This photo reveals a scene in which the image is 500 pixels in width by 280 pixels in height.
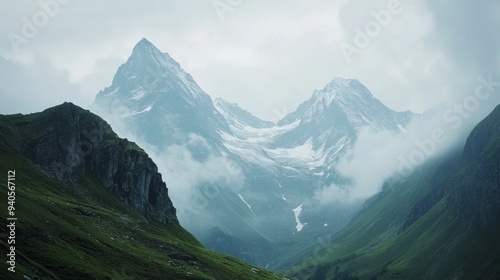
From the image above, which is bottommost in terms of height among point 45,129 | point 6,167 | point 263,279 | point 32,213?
point 263,279

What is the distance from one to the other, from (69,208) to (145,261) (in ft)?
102

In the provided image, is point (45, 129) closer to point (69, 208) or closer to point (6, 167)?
point (6, 167)

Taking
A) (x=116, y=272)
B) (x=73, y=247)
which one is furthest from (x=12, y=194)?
(x=116, y=272)

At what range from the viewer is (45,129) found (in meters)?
195

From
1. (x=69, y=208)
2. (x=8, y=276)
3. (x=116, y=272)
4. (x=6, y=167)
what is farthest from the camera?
(x=6, y=167)

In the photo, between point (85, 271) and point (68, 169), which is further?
point (68, 169)

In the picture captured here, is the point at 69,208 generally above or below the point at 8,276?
above

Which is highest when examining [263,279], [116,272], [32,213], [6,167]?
[6,167]

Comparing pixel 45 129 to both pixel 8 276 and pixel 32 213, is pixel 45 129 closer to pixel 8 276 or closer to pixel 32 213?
pixel 32 213

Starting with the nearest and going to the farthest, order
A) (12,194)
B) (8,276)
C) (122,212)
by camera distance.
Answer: (8,276) < (12,194) < (122,212)

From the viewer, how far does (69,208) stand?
13438cm

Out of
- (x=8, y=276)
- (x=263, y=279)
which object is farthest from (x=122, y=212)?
(x=8, y=276)

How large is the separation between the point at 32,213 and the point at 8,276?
4004 cm

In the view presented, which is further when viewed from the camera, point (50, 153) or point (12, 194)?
point (50, 153)
